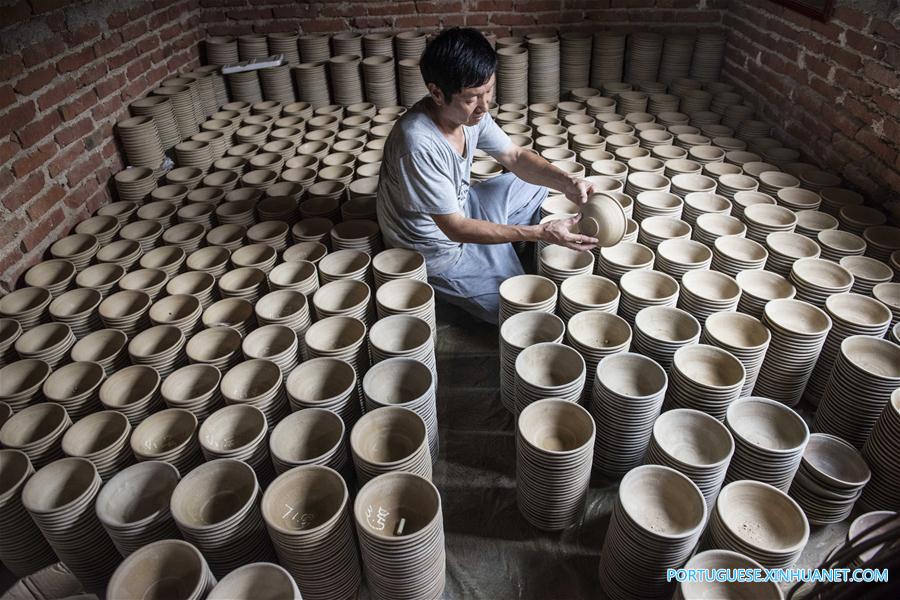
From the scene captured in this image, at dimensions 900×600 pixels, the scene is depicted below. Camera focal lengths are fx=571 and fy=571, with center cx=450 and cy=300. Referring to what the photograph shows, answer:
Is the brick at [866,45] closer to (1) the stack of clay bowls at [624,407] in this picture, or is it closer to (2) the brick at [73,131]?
(1) the stack of clay bowls at [624,407]

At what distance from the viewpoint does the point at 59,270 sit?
3.36m

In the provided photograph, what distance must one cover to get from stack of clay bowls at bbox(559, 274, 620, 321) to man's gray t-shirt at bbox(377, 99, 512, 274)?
28.0 inches

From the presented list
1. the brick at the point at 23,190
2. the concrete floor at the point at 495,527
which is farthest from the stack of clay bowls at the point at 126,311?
the concrete floor at the point at 495,527

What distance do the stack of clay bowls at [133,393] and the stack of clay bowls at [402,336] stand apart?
99 cm

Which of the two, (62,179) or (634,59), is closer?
(62,179)

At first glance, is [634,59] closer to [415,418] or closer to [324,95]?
[324,95]

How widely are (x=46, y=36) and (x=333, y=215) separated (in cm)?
212

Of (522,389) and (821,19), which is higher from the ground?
(821,19)

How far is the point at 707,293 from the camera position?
3.04 metres

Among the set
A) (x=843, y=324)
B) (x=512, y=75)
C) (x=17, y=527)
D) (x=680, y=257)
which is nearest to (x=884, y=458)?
(x=843, y=324)

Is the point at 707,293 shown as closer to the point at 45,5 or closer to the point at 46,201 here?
the point at 46,201

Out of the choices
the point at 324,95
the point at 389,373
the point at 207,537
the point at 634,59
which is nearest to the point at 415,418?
the point at 389,373

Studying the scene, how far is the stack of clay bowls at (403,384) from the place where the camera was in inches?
96.5

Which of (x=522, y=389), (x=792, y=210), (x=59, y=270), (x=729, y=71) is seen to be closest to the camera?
(x=522, y=389)
